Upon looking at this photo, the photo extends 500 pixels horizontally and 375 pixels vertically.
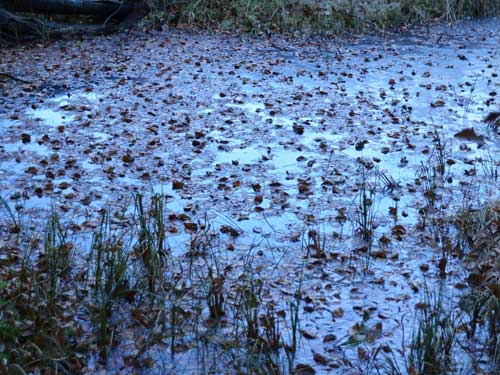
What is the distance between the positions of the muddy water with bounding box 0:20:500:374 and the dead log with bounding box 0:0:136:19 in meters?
0.61

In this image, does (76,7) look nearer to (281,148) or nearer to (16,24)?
(16,24)

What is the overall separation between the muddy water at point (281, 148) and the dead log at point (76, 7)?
2.01 ft

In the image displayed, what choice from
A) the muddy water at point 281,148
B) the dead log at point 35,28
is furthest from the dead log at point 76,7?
the muddy water at point 281,148

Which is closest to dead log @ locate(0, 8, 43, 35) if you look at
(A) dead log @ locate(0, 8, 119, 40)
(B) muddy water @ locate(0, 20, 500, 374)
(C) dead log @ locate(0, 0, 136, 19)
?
(A) dead log @ locate(0, 8, 119, 40)

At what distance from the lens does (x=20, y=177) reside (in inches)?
221

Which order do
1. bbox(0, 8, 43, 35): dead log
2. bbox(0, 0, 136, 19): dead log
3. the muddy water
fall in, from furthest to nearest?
bbox(0, 0, 136, 19): dead log < bbox(0, 8, 43, 35): dead log < the muddy water

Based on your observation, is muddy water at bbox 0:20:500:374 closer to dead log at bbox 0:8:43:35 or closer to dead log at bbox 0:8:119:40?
dead log at bbox 0:8:119:40

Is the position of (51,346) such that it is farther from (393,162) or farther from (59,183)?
(393,162)

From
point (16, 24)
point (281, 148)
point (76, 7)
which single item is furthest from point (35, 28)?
point (281, 148)

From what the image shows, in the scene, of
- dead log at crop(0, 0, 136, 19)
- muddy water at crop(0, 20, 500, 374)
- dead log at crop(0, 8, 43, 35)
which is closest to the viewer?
muddy water at crop(0, 20, 500, 374)

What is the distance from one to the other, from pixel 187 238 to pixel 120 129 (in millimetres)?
2525

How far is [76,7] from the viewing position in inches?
424

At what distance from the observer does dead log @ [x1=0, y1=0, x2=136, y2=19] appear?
10.5m

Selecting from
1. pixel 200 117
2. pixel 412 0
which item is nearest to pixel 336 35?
pixel 412 0
